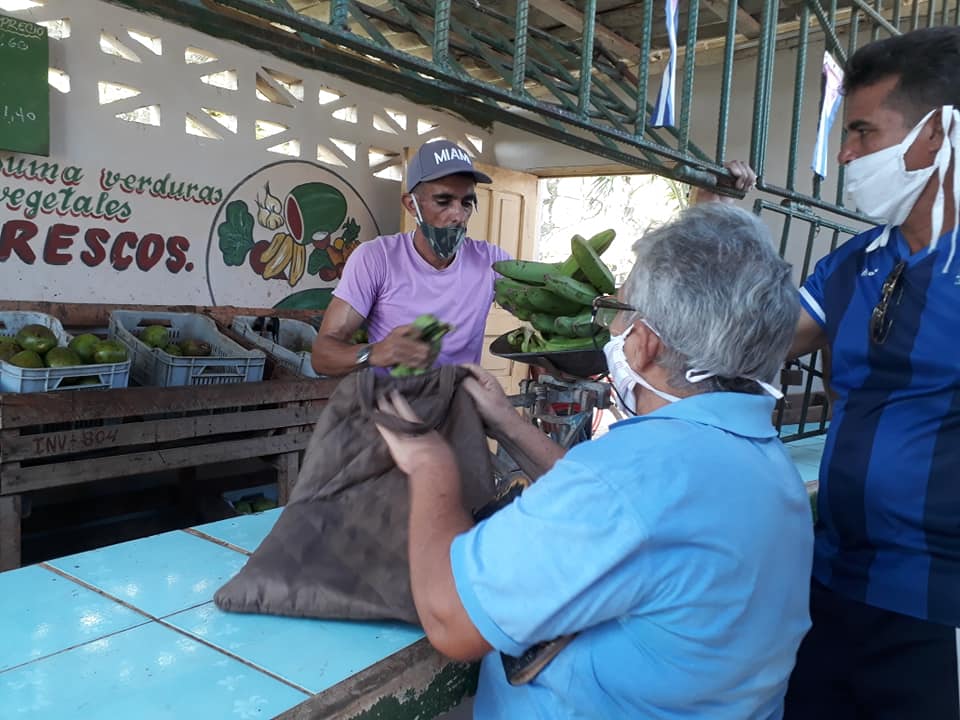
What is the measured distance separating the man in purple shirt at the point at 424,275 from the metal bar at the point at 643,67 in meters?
0.57

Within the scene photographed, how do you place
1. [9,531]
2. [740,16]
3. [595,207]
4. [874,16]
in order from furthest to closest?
[595,207]
[740,16]
[9,531]
[874,16]

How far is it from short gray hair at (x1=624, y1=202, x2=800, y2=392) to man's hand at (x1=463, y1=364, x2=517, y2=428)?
0.44 m

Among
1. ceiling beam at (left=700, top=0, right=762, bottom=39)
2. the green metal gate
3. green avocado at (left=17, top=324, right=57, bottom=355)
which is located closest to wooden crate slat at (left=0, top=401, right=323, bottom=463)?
green avocado at (left=17, top=324, right=57, bottom=355)

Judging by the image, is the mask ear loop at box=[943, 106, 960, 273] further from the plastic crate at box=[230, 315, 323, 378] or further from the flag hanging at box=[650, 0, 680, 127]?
the plastic crate at box=[230, 315, 323, 378]

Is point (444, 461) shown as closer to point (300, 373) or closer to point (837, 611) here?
point (837, 611)

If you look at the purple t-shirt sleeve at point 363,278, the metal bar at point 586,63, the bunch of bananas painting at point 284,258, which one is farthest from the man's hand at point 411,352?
the bunch of bananas painting at point 284,258

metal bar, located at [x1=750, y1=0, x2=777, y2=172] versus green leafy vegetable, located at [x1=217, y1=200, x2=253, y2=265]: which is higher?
metal bar, located at [x1=750, y1=0, x2=777, y2=172]

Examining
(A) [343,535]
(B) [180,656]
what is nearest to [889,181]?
(A) [343,535]

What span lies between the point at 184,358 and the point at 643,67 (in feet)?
8.73

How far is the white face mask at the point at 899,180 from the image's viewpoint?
141 cm

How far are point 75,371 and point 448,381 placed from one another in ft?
8.02

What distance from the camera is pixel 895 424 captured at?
142 centimetres

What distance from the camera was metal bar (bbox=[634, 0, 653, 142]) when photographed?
6.15ft

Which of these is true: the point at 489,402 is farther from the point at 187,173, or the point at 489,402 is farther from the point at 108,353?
the point at 187,173
